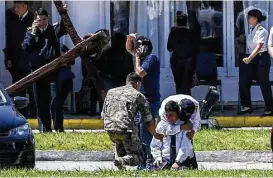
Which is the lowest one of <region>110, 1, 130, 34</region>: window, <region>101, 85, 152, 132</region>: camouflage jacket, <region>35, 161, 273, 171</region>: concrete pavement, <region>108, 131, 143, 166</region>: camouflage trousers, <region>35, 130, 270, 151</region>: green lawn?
<region>35, 161, 273, 171</region>: concrete pavement

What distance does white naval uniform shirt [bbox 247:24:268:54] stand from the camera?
2103 centimetres

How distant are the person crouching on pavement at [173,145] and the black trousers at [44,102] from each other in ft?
15.8

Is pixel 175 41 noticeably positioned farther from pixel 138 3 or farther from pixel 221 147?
pixel 221 147

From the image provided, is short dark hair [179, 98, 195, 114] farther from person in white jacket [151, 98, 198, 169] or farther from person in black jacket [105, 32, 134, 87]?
person in black jacket [105, 32, 134, 87]

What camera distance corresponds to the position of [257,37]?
832 inches

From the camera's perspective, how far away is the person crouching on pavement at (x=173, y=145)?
48.9 ft

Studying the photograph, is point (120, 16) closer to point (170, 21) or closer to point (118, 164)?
point (170, 21)

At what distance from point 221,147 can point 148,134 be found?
5.24 ft

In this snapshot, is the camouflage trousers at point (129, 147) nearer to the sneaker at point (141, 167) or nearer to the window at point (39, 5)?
the sneaker at point (141, 167)

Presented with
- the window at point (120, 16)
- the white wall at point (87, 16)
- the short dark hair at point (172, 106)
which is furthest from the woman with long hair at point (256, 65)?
the short dark hair at point (172, 106)

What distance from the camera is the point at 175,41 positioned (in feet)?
70.7

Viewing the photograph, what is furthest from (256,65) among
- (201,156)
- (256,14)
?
(201,156)

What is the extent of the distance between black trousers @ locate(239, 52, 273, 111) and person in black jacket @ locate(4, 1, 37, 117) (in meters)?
3.88

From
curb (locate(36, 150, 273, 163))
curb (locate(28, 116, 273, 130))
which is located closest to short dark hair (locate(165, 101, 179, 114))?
curb (locate(36, 150, 273, 163))
